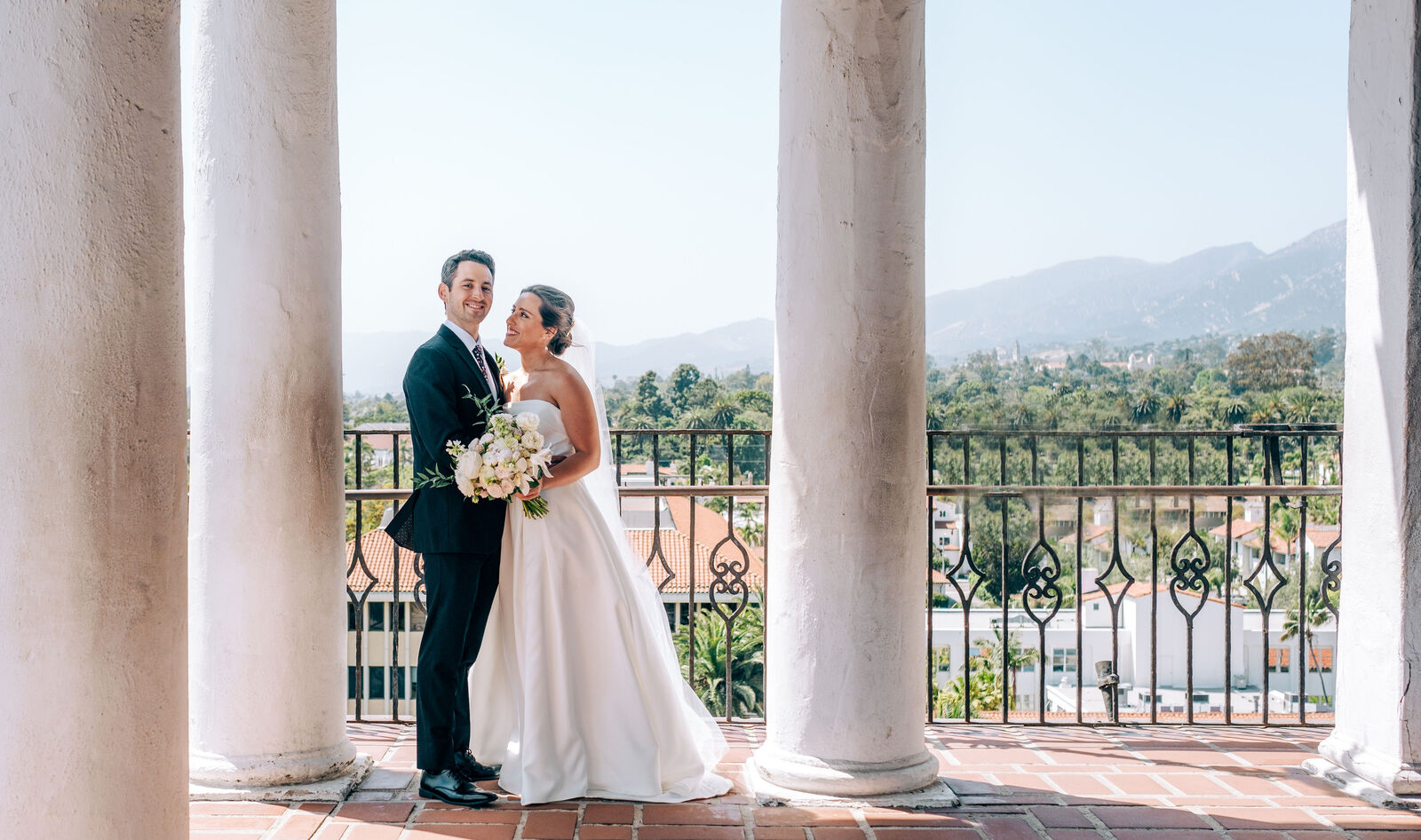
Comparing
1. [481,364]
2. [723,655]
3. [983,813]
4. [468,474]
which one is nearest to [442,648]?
[468,474]

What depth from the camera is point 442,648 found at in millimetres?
4039

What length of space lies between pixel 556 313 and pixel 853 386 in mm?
1303

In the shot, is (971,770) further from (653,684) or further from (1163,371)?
(1163,371)

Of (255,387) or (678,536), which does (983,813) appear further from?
(678,536)

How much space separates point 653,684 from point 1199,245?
7841mm

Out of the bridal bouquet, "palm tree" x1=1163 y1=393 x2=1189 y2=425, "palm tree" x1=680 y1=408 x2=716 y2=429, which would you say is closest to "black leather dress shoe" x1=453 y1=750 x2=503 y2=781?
the bridal bouquet

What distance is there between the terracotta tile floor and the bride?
0.53 ft

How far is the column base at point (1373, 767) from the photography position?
13.2 feet

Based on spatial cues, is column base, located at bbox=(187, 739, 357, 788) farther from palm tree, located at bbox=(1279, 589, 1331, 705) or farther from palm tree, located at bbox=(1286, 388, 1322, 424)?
palm tree, located at bbox=(1286, 388, 1322, 424)

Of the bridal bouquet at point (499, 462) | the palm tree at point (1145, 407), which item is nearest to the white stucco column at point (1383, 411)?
the palm tree at point (1145, 407)

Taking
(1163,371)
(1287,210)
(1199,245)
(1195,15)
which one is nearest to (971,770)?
(1163,371)

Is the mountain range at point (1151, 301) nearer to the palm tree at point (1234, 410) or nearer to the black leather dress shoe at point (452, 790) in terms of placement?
the palm tree at point (1234, 410)

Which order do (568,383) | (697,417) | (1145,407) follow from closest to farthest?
(568,383), (1145,407), (697,417)

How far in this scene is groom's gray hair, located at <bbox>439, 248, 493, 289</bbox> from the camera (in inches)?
164
